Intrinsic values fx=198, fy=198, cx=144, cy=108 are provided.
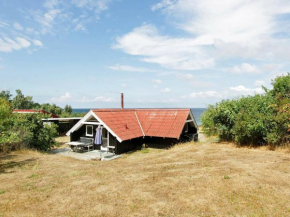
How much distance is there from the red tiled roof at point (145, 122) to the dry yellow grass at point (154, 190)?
7.59 meters

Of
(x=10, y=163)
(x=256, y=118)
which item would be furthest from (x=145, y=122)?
(x=10, y=163)

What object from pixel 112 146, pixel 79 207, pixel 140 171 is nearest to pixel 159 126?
pixel 112 146

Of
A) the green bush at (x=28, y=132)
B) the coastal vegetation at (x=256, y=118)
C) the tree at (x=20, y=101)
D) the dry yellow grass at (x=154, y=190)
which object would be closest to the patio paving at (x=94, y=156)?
the green bush at (x=28, y=132)

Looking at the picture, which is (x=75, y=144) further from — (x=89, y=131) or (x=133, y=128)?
(x=133, y=128)

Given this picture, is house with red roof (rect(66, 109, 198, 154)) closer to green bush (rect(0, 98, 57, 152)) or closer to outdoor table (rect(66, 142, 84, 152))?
outdoor table (rect(66, 142, 84, 152))

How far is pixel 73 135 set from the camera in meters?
21.3

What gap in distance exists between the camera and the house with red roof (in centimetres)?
1897

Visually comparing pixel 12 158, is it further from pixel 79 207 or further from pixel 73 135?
pixel 79 207

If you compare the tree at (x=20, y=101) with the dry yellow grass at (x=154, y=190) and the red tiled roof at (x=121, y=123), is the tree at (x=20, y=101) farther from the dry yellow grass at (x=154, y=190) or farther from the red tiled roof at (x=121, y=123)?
the dry yellow grass at (x=154, y=190)

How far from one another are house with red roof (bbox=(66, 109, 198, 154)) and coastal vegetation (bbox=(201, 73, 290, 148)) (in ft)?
12.1

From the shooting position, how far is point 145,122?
2300 centimetres

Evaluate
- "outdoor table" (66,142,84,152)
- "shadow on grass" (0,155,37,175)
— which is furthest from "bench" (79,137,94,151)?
"shadow on grass" (0,155,37,175)

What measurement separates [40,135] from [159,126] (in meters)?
12.2

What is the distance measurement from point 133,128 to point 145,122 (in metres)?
2.41
